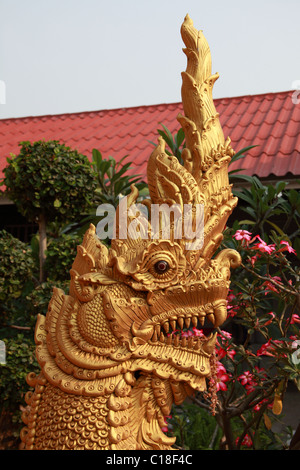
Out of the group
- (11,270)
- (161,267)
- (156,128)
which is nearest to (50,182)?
(11,270)

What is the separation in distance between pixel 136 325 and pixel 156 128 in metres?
4.09

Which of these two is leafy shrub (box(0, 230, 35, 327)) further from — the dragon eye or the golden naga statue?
the dragon eye

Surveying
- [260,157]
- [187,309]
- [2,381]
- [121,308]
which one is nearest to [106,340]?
[121,308]

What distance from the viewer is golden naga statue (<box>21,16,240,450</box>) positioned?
1.64 meters

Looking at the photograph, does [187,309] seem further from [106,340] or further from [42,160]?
[42,160]

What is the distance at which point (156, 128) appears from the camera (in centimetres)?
552

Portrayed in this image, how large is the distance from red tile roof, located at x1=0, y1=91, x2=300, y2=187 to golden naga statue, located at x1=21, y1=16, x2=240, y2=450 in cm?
229

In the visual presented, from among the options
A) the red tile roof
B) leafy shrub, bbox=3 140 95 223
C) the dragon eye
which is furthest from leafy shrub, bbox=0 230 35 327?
the red tile roof

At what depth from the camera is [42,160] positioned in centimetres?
293

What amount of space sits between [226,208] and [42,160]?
4.61ft

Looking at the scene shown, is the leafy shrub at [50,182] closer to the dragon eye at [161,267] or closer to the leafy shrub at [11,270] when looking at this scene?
the leafy shrub at [11,270]

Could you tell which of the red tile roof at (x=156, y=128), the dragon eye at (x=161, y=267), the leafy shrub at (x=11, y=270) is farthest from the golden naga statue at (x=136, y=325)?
the red tile roof at (x=156, y=128)

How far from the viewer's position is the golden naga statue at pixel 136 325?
164cm

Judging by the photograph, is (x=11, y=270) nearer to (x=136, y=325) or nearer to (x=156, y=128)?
(x=136, y=325)
